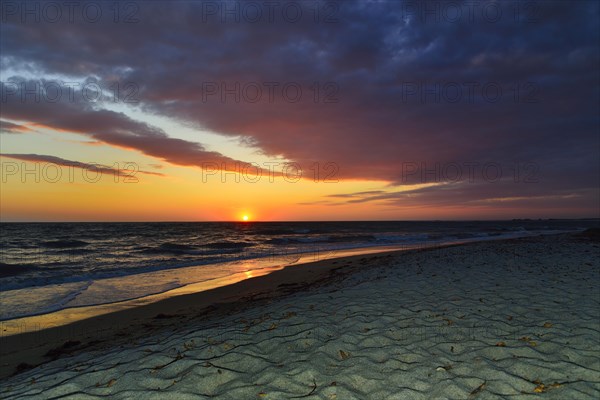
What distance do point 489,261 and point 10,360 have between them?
1543 cm

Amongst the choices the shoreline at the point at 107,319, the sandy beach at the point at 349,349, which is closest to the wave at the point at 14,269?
the shoreline at the point at 107,319

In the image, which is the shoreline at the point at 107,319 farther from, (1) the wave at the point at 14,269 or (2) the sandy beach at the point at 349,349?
(1) the wave at the point at 14,269

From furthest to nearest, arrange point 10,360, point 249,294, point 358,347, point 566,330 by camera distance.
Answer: point 249,294 < point 10,360 < point 566,330 < point 358,347

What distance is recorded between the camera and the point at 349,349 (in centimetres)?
543

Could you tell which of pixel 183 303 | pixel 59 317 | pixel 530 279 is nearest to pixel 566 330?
pixel 530 279

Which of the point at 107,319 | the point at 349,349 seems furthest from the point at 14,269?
the point at 349,349

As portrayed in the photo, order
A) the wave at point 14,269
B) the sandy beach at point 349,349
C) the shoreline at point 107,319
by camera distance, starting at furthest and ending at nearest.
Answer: the wave at point 14,269, the shoreline at point 107,319, the sandy beach at point 349,349

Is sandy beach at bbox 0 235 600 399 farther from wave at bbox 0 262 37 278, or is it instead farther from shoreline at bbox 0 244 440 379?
wave at bbox 0 262 37 278

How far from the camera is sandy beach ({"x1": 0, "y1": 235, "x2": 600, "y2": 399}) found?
4.39m

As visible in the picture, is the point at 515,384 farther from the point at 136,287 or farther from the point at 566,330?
the point at 136,287

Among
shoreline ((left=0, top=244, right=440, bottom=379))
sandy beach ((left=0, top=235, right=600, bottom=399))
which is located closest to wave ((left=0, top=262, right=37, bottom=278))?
→ shoreline ((left=0, top=244, right=440, bottom=379))

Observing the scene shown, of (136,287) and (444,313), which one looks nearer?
(444,313)

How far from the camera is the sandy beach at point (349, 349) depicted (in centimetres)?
439

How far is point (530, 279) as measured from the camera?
10.1 m
